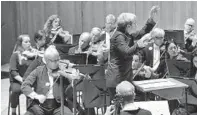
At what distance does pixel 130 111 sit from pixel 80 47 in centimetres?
278

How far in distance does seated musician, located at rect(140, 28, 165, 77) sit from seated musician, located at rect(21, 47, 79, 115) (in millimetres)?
1315

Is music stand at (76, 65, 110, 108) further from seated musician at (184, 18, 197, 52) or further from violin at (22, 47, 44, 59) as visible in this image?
seated musician at (184, 18, 197, 52)

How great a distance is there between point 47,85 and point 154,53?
163 cm

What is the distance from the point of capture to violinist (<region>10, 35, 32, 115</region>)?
5.29 m

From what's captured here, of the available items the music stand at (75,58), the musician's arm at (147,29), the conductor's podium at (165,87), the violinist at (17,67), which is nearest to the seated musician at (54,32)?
the violinist at (17,67)

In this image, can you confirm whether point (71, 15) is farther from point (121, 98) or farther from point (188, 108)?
point (121, 98)

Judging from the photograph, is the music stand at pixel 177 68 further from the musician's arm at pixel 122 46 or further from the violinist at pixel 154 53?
the musician's arm at pixel 122 46

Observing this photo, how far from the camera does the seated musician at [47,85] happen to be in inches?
166

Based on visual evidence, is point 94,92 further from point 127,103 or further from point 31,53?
point 31,53

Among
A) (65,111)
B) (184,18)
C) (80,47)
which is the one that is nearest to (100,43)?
(80,47)

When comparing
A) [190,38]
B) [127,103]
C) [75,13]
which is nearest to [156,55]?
[190,38]

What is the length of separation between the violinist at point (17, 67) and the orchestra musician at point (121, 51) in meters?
1.42

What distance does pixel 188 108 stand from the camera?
4.72 metres

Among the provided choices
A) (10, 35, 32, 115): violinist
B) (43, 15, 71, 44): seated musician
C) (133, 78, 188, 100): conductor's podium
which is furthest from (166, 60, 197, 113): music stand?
(43, 15, 71, 44): seated musician
